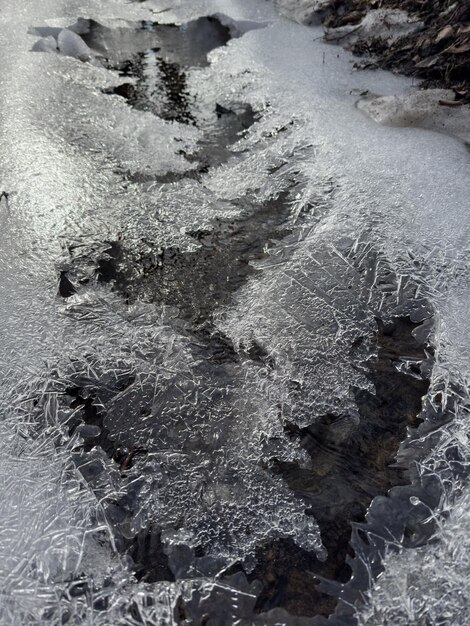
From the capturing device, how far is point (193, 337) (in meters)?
2.02

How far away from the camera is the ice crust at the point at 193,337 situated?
1411 millimetres

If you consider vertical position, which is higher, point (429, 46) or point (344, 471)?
point (429, 46)

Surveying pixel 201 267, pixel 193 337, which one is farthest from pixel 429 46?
pixel 193 337

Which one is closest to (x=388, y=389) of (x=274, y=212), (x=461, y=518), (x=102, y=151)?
(x=461, y=518)

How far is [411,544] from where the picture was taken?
1451 millimetres

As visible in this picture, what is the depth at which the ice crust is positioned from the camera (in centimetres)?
141

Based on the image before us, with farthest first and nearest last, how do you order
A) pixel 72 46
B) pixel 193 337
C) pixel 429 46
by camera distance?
1. pixel 72 46
2. pixel 429 46
3. pixel 193 337

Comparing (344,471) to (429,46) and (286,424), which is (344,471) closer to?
(286,424)

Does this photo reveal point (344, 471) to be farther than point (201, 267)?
No

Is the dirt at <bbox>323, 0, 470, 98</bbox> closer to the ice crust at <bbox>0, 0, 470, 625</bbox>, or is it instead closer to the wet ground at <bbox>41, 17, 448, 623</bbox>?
the ice crust at <bbox>0, 0, 470, 625</bbox>

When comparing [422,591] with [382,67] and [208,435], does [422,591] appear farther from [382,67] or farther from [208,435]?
[382,67]

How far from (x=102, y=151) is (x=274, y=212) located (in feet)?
3.80

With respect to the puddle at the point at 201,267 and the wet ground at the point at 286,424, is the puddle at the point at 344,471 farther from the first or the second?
the puddle at the point at 201,267

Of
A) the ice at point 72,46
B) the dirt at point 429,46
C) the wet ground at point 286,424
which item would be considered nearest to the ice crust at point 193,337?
the wet ground at point 286,424
